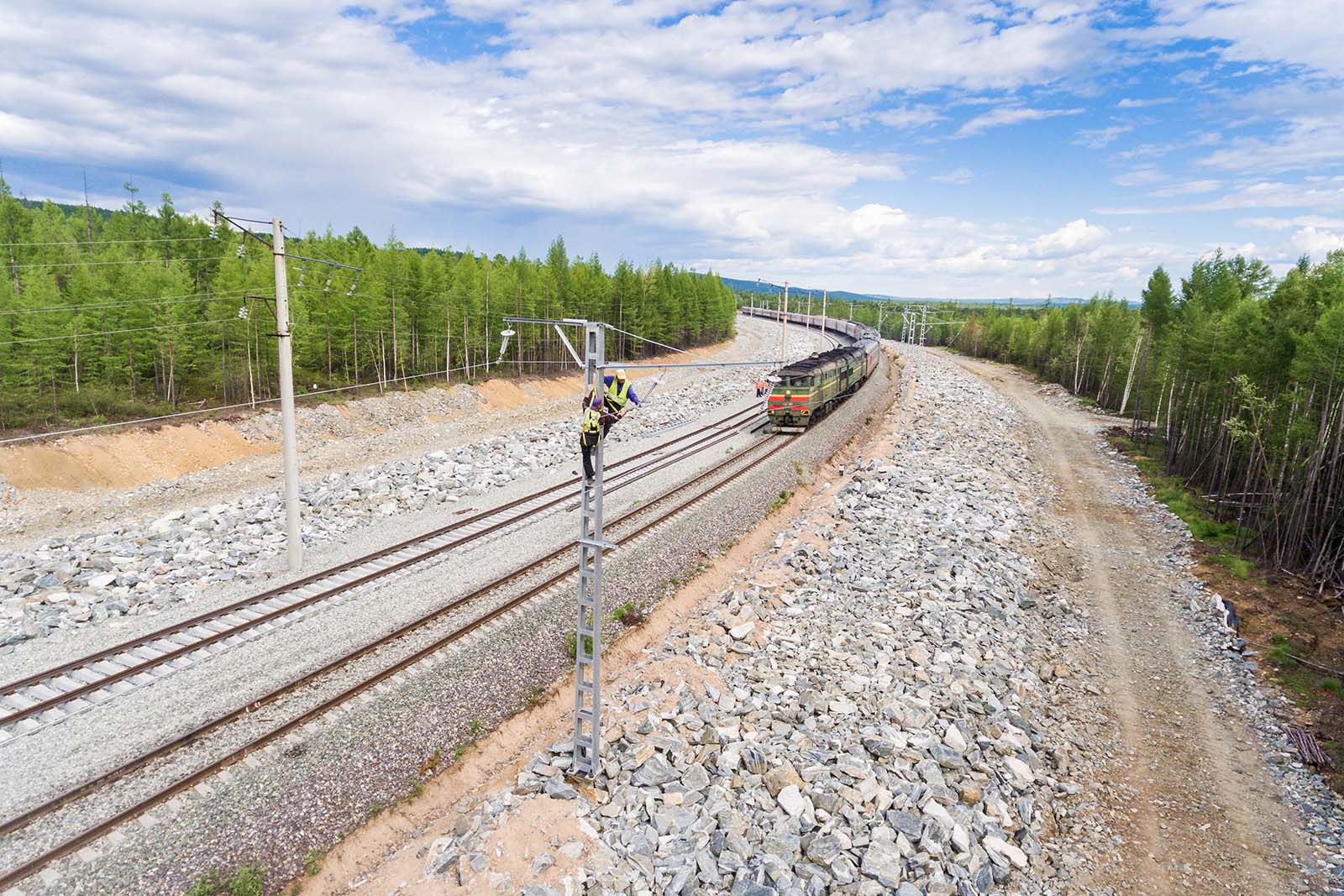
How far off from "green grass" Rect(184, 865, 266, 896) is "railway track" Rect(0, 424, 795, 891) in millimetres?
1905

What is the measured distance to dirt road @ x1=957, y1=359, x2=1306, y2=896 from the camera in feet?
33.4

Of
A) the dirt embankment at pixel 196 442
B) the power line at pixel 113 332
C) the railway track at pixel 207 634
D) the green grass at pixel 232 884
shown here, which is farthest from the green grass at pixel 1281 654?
the power line at pixel 113 332

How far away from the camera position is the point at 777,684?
42.9 feet

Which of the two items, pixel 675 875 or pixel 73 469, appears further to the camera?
pixel 73 469

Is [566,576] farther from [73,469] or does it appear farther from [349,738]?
[73,469]

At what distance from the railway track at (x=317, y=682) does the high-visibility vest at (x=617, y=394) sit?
4448 millimetres

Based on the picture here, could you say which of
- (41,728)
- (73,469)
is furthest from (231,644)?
(73,469)

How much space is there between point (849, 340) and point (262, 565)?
77.2 m

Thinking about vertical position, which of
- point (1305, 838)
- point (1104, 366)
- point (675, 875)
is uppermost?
point (1104, 366)

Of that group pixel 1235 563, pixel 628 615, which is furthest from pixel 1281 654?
pixel 628 615

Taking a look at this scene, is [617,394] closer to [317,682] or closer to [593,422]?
[593,422]

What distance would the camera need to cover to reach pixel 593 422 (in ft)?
30.0

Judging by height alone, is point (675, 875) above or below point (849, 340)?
below

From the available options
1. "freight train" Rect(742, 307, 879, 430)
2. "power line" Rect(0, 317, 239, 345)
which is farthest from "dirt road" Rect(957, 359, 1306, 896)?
"power line" Rect(0, 317, 239, 345)
